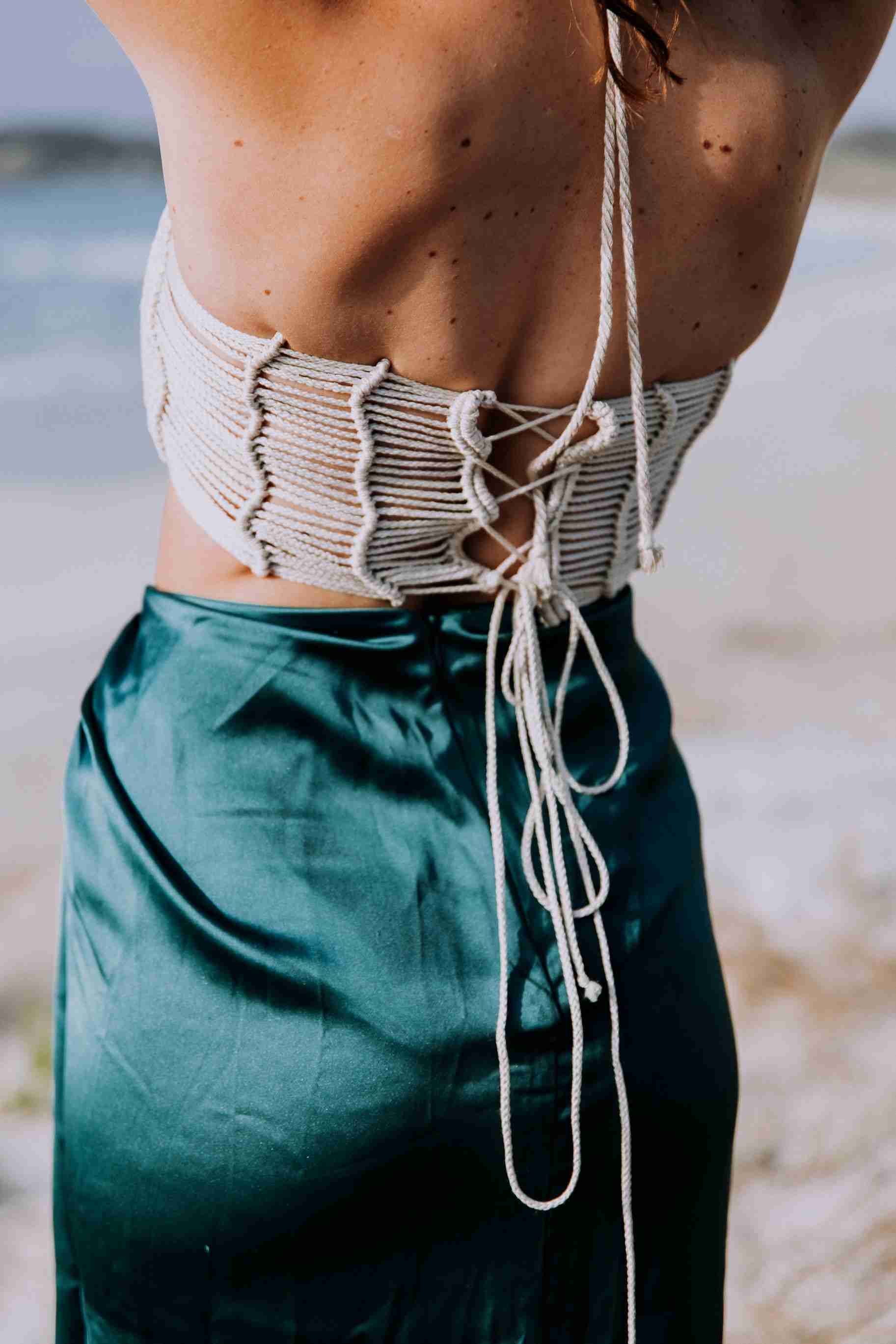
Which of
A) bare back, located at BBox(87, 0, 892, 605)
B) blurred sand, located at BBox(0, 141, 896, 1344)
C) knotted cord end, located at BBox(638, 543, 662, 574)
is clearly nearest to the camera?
bare back, located at BBox(87, 0, 892, 605)

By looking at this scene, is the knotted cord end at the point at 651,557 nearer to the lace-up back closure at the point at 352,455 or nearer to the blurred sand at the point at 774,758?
the lace-up back closure at the point at 352,455

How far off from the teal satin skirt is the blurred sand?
126cm

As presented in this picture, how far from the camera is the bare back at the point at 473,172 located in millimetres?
745

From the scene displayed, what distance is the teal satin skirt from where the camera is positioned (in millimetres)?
900

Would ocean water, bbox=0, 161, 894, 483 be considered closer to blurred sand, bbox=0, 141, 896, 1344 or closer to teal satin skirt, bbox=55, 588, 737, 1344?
blurred sand, bbox=0, 141, 896, 1344

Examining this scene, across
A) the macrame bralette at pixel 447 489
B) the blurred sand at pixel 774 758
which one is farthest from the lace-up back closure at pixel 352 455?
the blurred sand at pixel 774 758

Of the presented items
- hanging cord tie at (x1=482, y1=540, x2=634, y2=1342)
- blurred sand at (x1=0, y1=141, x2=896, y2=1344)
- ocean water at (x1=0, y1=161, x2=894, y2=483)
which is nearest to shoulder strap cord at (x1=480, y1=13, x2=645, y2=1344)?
hanging cord tie at (x1=482, y1=540, x2=634, y2=1342)

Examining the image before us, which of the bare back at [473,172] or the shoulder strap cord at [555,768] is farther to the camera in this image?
the shoulder strap cord at [555,768]

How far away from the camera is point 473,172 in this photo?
78 cm

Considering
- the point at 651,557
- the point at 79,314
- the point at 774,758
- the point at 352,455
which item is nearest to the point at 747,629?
the point at 774,758

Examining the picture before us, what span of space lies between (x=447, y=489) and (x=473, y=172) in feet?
0.72

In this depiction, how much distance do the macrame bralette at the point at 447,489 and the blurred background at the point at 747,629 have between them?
139cm

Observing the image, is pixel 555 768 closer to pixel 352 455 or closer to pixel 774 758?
pixel 352 455

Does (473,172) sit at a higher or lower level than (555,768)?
higher
